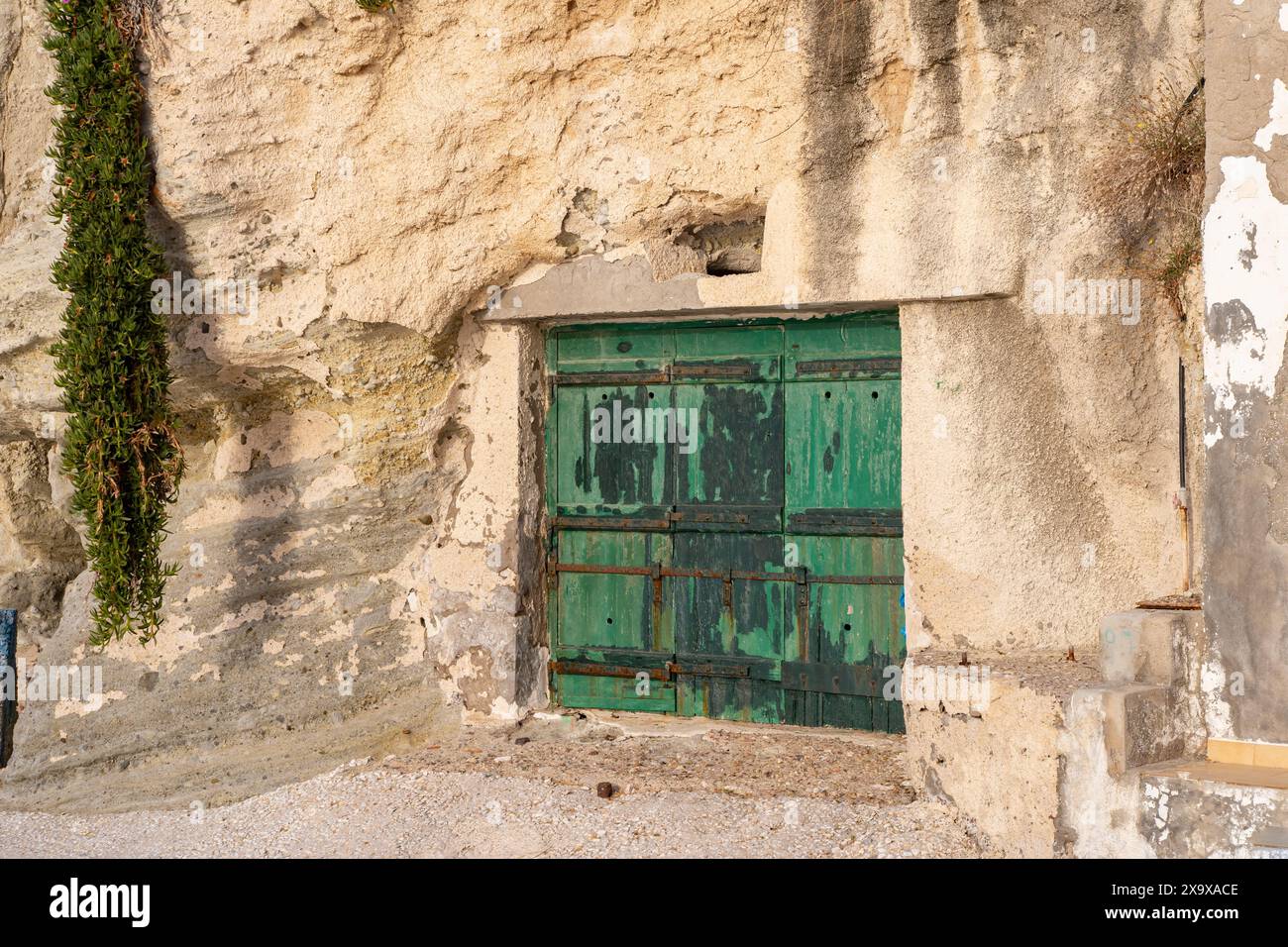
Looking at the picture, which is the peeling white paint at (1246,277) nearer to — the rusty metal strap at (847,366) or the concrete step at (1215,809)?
the concrete step at (1215,809)

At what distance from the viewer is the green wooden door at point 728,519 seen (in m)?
6.55

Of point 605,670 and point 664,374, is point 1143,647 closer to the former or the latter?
point 664,374

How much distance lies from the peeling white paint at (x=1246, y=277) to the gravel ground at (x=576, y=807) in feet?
6.69

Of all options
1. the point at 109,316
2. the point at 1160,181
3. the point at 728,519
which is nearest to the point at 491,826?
the point at 728,519

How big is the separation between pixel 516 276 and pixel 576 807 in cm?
266

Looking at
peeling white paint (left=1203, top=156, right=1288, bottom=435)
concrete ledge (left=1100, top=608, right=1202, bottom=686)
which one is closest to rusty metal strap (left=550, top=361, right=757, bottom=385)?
concrete ledge (left=1100, top=608, right=1202, bottom=686)

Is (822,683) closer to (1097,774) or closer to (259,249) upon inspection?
(1097,774)

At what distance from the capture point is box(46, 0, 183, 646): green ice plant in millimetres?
6863

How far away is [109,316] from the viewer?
6840 millimetres

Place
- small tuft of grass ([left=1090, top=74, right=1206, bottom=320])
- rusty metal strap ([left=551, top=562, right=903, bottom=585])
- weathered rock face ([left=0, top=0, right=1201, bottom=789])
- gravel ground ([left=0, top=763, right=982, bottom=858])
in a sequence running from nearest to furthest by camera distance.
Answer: gravel ground ([left=0, top=763, right=982, bottom=858]) < small tuft of grass ([left=1090, top=74, right=1206, bottom=320]) < weathered rock face ([left=0, top=0, right=1201, bottom=789]) < rusty metal strap ([left=551, top=562, right=903, bottom=585])

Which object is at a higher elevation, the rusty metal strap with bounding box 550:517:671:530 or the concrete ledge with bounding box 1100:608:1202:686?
the rusty metal strap with bounding box 550:517:671:530

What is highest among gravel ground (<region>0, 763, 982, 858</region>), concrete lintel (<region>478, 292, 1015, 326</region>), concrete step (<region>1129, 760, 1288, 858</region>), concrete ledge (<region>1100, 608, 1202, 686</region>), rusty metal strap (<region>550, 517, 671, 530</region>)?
concrete lintel (<region>478, 292, 1015, 326</region>)

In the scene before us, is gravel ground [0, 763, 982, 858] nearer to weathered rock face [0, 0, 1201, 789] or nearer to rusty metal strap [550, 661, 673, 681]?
weathered rock face [0, 0, 1201, 789]
